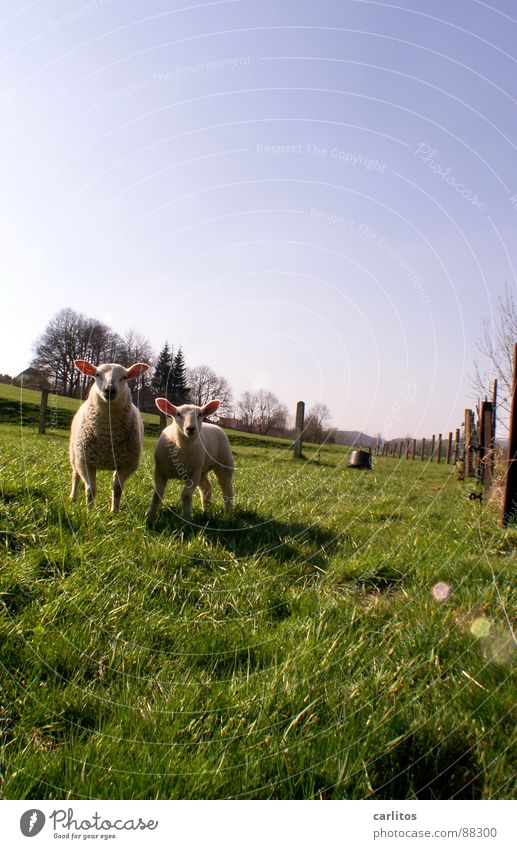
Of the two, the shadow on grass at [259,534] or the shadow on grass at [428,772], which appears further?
the shadow on grass at [259,534]

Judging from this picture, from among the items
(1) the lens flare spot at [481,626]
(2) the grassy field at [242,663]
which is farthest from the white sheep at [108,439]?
(1) the lens flare spot at [481,626]

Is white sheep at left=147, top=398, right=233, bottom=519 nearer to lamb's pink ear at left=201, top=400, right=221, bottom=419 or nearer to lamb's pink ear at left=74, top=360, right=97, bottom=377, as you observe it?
lamb's pink ear at left=201, top=400, right=221, bottom=419

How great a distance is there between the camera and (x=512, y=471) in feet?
18.4

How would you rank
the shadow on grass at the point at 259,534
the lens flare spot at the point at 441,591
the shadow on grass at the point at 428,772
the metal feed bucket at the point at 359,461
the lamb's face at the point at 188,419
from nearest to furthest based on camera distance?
the shadow on grass at the point at 428,772 < the lens flare spot at the point at 441,591 < the shadow on grass at the point at 259,534 < the lamb's face at the point at 188,419 < the metal feed bucket at the point at 359,461

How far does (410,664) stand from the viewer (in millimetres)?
2682

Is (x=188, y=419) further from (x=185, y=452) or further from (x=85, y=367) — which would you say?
(x=85, y=367)

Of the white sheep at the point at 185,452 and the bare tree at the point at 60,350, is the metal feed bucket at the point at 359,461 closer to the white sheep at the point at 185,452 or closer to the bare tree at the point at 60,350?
the white sheep at the point at 185,452

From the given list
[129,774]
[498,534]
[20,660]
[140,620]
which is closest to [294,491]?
[498,534]

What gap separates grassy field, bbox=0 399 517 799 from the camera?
77.1 inches

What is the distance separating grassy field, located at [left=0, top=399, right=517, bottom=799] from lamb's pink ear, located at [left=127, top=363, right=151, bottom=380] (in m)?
A: 1.54

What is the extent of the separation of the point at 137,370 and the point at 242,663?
3.40 m

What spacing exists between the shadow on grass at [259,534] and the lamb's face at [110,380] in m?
1.48

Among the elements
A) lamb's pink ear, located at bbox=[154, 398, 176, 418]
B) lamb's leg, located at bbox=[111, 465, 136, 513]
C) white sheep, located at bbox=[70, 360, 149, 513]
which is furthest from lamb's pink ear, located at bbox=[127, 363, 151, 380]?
lamb's leg, located at bbox=[111, 465, 136, 513]

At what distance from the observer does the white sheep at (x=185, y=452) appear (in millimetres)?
5602
